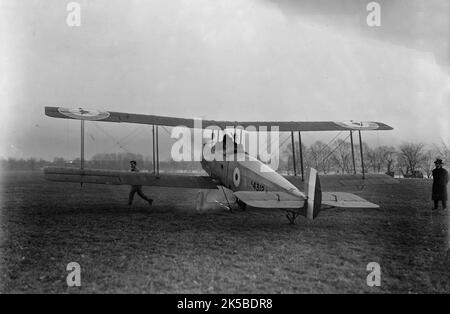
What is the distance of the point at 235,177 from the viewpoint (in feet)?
28.5

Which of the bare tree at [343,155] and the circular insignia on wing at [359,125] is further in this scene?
the bare tree at [343,155]

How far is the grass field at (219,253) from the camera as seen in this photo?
3730 mm

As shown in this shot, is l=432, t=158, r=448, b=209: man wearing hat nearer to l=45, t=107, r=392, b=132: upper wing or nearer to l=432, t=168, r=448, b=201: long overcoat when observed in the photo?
l=432, t=168, r=448, b=201: long overcoat

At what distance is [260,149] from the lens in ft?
29.9

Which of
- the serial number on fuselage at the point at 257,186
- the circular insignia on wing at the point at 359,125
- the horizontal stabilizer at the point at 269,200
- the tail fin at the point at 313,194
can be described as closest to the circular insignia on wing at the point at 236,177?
the serial number on fuselage at the point at 257,186

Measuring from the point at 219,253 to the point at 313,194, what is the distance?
2526 millimetres

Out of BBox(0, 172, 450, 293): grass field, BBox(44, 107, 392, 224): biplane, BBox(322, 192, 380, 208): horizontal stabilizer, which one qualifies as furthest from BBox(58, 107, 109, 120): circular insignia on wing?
BBox(322, 192, 380, 208): horizontal stabilizer

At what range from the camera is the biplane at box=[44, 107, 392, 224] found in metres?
6.39

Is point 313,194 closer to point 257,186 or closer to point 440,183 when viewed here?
point 257,186

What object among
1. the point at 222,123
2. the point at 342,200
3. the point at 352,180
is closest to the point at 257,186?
the point at 342,200

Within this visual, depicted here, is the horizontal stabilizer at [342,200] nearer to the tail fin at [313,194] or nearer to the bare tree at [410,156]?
the tail fin at [313,194]
